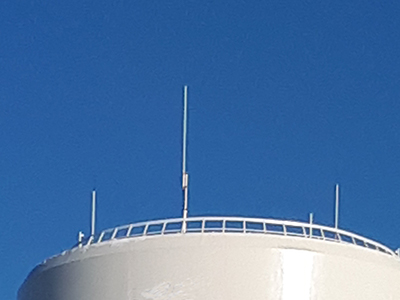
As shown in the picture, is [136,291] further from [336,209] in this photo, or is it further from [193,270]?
[336,209]

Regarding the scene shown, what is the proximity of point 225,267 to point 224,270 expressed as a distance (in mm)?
74

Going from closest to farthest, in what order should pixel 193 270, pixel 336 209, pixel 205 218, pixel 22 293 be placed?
pixel 193 270, pixel 205 218, pixel 22 293, pixel 336 209

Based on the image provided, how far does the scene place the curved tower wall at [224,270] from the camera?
1969 centimetres

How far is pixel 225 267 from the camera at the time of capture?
779 inches

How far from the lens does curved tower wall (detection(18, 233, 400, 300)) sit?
19688 mm

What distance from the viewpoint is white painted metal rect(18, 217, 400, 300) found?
19.7 metres

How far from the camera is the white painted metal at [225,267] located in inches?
776

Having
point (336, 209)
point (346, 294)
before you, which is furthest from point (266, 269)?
point (336, 209)

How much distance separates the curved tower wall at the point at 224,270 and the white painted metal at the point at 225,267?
0.02 m

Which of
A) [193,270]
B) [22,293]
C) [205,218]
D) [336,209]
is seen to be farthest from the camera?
[336,209]

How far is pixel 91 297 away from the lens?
67.1ft

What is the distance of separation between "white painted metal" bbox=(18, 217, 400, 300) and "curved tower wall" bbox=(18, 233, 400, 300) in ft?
0.06

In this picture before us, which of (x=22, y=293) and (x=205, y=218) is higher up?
(x=205, y=218)

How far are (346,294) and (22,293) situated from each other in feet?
26.0
